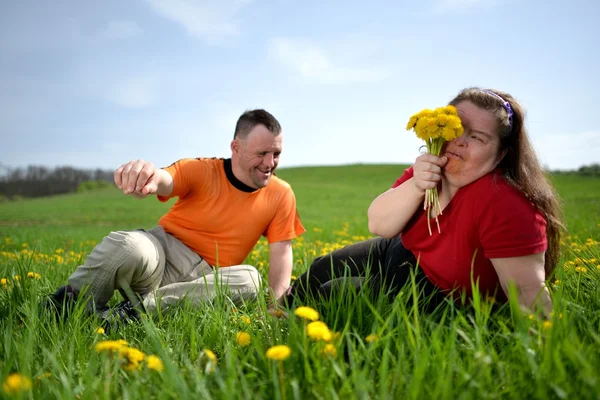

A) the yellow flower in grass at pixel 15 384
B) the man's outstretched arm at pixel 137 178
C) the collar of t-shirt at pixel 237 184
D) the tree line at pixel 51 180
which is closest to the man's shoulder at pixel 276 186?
the collar of t-shirt at pixel 237 184

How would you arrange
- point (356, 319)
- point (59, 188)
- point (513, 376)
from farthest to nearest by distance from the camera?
point (59, 188) < point (356, 319) < point (513, 376)

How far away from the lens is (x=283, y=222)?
3.75 m

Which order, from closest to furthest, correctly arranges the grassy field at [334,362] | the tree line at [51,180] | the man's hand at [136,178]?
the grassy field at [334,362]
the man's hand at [136,178]
the tree line at [51,180]

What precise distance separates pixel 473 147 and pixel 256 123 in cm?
196

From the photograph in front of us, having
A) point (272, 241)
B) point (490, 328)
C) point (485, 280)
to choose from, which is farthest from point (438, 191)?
point (272, 241)

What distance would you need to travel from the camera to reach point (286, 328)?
203 centimetres

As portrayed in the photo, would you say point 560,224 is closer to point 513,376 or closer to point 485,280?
point 485,280

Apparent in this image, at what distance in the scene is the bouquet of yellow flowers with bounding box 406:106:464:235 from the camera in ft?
6.62

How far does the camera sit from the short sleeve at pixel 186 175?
136 inches

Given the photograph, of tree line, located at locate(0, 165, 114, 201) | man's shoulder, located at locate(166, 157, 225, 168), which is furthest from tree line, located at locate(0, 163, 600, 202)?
man's shoulder, located at locate(166, 157, 225, 168)

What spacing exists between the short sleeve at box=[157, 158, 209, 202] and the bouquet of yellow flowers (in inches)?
80.6

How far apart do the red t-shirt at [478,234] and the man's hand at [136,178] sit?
1.76m

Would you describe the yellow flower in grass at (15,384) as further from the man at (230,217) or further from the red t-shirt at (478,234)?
the man at (230,217)

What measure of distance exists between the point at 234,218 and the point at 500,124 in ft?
7.32
